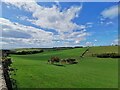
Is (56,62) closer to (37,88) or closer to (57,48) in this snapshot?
(37,88)

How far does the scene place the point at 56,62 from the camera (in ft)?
148

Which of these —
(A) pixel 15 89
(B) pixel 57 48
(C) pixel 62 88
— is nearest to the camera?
(A) pixel 15 89

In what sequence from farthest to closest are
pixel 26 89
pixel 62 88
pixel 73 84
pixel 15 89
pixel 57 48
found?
1. pixel 57 48
2. pixel 73 84
3. pixel 62 88
4. pixel 26 89
5. pixel 15 89

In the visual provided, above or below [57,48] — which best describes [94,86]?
below

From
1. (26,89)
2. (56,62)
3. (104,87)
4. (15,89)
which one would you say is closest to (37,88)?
(26,89)

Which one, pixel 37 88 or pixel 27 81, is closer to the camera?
pixel 37 88

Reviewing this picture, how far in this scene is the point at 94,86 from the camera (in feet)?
76.8

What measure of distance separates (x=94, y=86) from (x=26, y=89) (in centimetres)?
686

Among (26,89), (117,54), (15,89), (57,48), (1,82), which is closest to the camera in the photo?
(1,82)

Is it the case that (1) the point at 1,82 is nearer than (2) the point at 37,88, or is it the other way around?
(1) the point at 1,82

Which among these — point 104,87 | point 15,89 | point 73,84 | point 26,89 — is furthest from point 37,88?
point 104,87

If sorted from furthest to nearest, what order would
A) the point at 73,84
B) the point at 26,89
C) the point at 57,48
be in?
the point at 57,48, the point at 73,84, the point at 26,89

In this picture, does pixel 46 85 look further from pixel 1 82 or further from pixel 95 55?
pixel 95 55

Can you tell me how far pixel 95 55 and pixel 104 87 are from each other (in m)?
42.1
